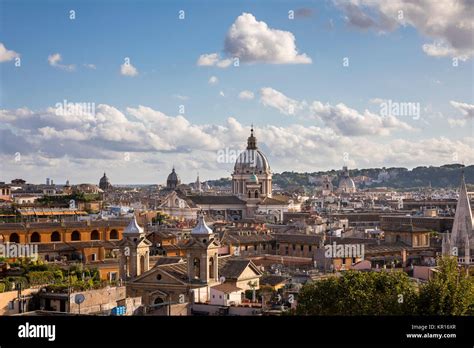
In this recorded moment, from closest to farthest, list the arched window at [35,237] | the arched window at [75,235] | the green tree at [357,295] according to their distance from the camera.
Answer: the green tree at [357,295] < the arched window at [35,237] < the arched window at [75,235]

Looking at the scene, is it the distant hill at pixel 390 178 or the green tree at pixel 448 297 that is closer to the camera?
the green tree at pixel 448 297

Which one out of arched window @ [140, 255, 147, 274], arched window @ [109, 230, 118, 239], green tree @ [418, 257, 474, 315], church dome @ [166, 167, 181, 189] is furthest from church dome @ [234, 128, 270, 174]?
green tree @ [418, 257, 474, 315]

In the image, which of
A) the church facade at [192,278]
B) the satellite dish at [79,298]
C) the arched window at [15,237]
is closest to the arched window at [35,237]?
the arched window at [15,237]

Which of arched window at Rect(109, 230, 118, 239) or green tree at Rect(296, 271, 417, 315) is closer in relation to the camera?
green tree at Rect(296, 271, 417, 315)

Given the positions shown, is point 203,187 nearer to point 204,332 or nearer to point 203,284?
point 203,284

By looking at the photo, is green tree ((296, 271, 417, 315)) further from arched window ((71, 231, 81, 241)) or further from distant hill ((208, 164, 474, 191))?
distant hill ((208, 164, 474, 191))

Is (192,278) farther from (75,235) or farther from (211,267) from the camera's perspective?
(75,235)

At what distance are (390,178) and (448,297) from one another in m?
108

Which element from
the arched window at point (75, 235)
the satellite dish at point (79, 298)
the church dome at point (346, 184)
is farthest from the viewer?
the church dome at point (346, 184)

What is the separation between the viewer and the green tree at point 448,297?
28.2 feet

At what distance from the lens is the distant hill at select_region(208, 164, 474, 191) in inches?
3285

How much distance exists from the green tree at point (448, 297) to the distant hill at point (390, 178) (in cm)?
6909

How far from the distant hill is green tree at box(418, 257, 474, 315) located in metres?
69.1

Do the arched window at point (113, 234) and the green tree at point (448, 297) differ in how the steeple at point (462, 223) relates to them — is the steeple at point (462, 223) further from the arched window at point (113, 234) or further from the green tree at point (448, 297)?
the green tree at point (448, 297)
